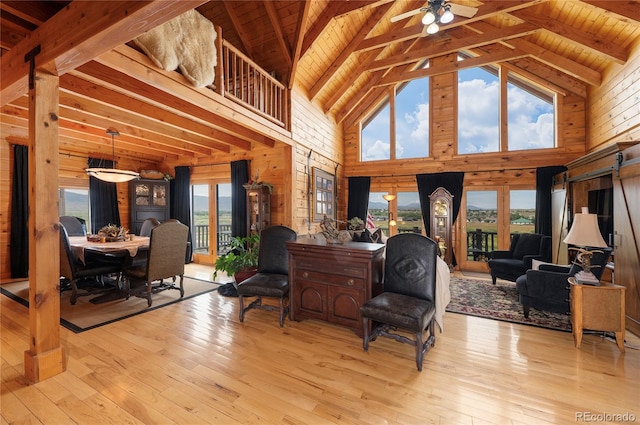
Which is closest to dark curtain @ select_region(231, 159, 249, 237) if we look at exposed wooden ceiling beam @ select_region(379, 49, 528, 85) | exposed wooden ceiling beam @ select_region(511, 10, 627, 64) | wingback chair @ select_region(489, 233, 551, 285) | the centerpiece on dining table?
the centerpiece on dining table

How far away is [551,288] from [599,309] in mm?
483

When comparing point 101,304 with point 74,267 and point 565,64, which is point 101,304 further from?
point 565,64

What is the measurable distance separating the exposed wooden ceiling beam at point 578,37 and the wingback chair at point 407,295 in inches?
162

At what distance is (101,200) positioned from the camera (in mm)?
5934

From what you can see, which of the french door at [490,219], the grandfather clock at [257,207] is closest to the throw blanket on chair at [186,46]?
the grandfather clock at [257,207]

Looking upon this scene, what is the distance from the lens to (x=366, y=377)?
2.13 meters

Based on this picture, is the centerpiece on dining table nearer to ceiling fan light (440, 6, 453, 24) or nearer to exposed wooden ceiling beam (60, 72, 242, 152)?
exposed wooden ceiling beam (60, 72, 242, 152)

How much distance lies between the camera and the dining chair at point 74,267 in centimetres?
349

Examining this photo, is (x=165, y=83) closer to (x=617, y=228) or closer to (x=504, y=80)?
(x=617, y=228)

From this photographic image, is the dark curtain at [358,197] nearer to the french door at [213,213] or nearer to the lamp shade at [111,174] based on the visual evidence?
the french door at [213,213]

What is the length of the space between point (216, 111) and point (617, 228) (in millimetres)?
4988

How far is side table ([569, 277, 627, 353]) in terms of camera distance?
248 centimetres

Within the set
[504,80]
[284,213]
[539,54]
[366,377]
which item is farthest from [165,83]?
[504,80]

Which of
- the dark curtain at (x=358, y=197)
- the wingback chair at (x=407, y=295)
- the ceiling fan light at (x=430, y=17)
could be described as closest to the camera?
Result: the wingback chair at (x=407, y=295)
